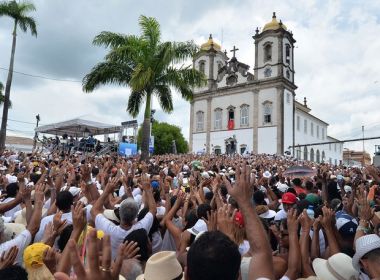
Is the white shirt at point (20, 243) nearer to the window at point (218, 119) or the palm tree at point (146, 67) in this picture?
the palm tree at point (146, 67)

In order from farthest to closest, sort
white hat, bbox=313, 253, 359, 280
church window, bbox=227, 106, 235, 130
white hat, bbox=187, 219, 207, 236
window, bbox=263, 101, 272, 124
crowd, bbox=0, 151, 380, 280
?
church window, bbox=227, 106, 235, 130 → window, bbox=263, 101, 272, 124 → white hat, bbox=187, 219, 207, 236 → white hat, bbox=313, 253, 359, 280 → crowd, bbox=0, 151, 380, 280

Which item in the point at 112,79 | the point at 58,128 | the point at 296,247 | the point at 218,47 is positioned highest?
the point at 218,47

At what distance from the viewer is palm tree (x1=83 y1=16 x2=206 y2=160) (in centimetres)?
1508

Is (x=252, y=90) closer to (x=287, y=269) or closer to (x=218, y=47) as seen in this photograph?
(x=218, y=47)

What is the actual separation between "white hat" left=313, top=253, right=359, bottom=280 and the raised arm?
1.90ft

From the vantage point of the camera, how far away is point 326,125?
56312mm

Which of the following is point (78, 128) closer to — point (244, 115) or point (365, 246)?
point (365, 246)

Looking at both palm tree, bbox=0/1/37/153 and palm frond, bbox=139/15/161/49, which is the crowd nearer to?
palm frond, bbox=139/15/161/49

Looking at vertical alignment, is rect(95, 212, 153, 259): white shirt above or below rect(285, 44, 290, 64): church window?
below

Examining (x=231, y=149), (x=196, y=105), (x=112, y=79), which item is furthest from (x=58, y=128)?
(x=196, y=105)

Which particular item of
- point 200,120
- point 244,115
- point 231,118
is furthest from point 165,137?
point 244,115

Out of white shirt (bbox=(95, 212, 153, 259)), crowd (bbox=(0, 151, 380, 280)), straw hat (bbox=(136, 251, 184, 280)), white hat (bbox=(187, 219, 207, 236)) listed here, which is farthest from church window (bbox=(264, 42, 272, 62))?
straw hat (bbox=(136, 251, 184, 280))

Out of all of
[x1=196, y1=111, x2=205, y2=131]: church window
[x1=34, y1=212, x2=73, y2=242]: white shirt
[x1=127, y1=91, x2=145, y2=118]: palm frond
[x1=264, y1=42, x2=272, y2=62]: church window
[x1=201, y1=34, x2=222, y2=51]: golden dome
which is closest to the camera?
[x1=34, y1=212, x2=73, y2=242]: white shirt

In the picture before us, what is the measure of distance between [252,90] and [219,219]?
40.5 m
